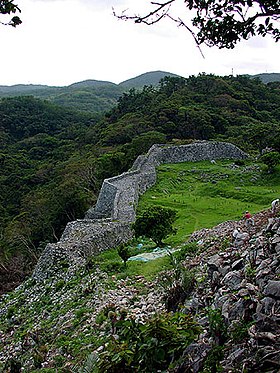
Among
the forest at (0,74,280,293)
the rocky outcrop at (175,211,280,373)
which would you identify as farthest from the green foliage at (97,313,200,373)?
the forest at (0,74,280,293)

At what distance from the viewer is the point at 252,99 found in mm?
69188

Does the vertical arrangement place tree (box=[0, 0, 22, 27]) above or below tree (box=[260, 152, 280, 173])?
above

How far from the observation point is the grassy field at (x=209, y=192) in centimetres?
2025

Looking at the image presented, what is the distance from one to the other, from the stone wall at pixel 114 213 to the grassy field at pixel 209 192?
2.90 ft

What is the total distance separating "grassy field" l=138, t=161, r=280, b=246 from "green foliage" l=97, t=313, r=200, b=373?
34.2 ft

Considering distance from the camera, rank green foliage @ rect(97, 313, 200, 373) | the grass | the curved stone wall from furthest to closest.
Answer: the curved stone wall < the grass < green foliage @ rect(97, 313, 200, 373)

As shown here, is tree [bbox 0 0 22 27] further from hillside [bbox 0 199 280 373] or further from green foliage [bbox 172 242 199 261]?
green foliage [bbox 172 242 199 261]

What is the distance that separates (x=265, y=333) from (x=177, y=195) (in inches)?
819

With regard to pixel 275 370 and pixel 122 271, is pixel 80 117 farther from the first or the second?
pixel 275 370

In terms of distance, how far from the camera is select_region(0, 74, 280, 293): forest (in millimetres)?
27277

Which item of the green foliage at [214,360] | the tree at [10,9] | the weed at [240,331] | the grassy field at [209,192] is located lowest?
the grassy field at [209,192]

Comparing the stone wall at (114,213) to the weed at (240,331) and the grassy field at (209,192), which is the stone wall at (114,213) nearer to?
the grassy field at (209,192)

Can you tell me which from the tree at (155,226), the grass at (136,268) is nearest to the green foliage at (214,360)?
the grass at (136,268)

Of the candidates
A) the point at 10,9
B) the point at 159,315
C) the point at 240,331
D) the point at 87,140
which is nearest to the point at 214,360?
the point at 240,331
